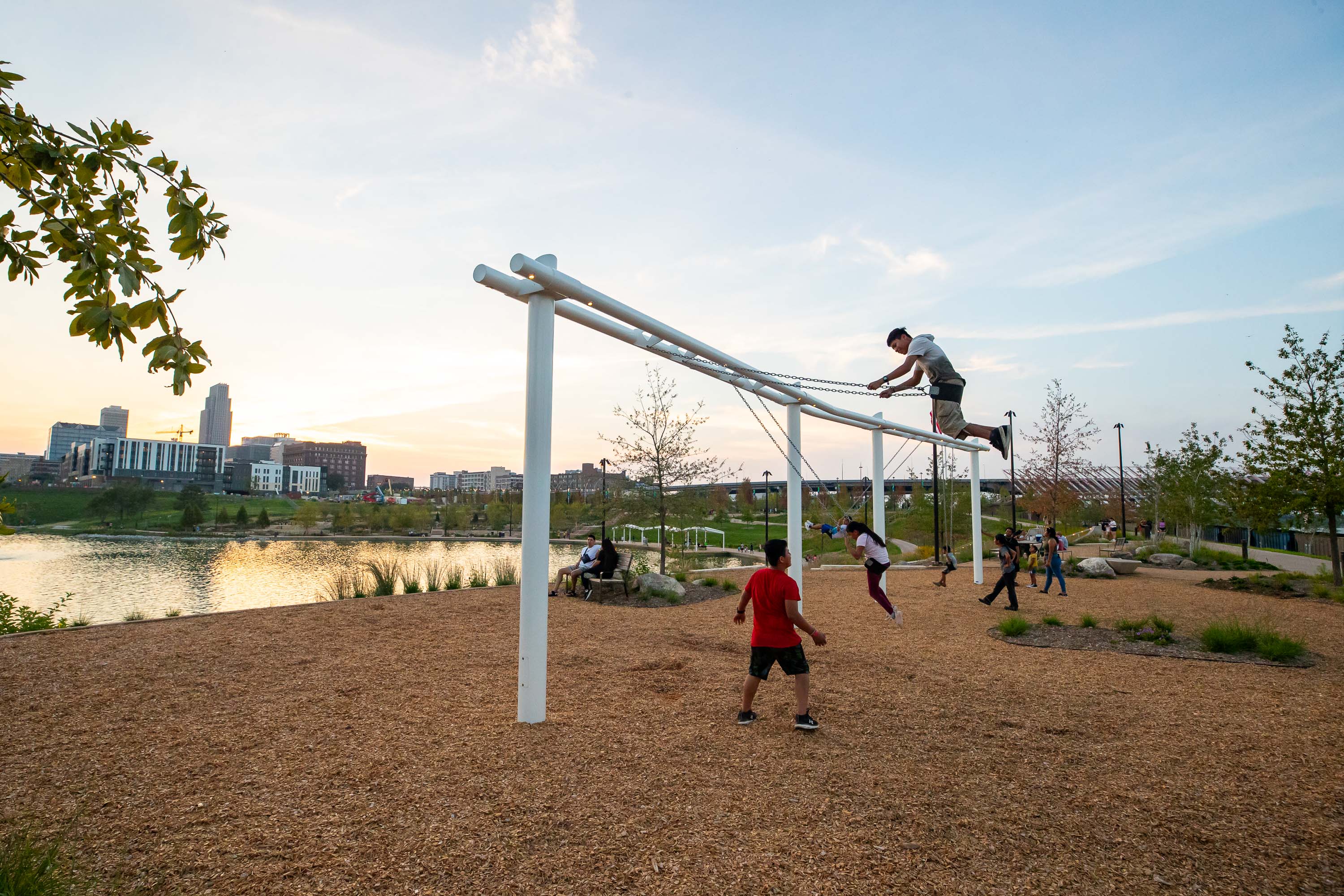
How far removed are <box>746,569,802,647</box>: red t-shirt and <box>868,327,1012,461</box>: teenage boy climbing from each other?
357 centimetres

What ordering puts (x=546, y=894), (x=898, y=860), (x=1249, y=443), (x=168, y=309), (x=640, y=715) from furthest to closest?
1. (x=1249, y=443)
2. (x=640, y=715)
3. (x=898, y=860)
4. (x=546, y=894)
5. (x=168, y=309)

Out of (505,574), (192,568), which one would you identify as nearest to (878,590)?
(505,574)

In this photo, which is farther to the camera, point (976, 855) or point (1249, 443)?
point (1249, 443)

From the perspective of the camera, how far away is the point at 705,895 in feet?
9.39

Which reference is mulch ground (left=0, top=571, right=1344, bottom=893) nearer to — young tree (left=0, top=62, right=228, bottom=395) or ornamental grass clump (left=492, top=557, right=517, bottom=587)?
young tree (left=0, top=62, right=228, bottom=395)

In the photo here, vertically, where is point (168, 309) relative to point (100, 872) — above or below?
above

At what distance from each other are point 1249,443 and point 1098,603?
7.42 meters

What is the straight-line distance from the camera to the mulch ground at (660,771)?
3.07 meters

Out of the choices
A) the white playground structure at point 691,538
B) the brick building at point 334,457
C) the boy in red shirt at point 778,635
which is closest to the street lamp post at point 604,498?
the white playground structure at point 691,538

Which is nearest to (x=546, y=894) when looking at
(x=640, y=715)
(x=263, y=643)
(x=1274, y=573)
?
(x=640, y=715)

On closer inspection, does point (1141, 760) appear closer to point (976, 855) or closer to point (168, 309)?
point (976, 855)

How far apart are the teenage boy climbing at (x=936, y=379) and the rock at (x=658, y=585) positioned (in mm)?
6244

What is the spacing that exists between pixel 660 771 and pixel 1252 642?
8.23 meters

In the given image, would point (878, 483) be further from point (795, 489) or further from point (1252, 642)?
point (1252, 642)
